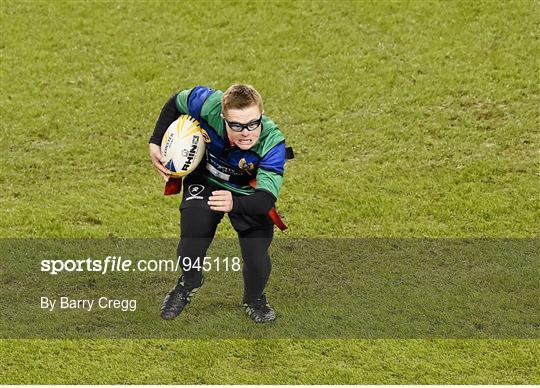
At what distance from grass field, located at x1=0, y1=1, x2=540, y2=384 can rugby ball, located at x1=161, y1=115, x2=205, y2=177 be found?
1.74m

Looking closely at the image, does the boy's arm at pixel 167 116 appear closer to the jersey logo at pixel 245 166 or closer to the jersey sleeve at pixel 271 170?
the jersey logo at pixel 245 166

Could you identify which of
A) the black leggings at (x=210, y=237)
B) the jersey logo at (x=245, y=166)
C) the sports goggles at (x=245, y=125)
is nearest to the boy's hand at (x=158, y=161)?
the black leggings at (x=210, y=237)

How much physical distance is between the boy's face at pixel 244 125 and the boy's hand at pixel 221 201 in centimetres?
46

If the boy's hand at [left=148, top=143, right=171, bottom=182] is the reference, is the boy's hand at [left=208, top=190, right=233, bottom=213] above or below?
below

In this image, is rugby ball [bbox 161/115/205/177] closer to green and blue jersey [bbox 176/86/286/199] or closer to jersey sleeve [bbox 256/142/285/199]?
green and blue jersey [bbox 176/86/286/199]

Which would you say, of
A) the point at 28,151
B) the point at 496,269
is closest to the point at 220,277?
the point at 496,269

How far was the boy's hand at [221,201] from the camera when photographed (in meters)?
8.15

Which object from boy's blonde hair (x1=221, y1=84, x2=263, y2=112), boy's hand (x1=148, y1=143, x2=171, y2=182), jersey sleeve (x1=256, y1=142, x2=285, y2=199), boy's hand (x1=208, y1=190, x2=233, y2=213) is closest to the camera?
boy's blonde hair (x1=221, y1=84, x2=263, y2=112)

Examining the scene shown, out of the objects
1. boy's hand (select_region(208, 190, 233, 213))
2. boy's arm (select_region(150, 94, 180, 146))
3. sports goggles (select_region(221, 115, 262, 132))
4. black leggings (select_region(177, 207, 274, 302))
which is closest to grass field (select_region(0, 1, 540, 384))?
black leggings (select_region(177, 207, 274, 302))

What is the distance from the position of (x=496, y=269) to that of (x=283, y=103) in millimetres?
6340

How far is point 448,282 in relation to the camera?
10484mm

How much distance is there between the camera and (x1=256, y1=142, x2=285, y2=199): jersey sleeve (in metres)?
8.25

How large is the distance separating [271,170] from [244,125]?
0.48m

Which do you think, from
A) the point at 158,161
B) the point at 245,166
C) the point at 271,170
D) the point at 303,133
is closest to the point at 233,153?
the point at 245,166
